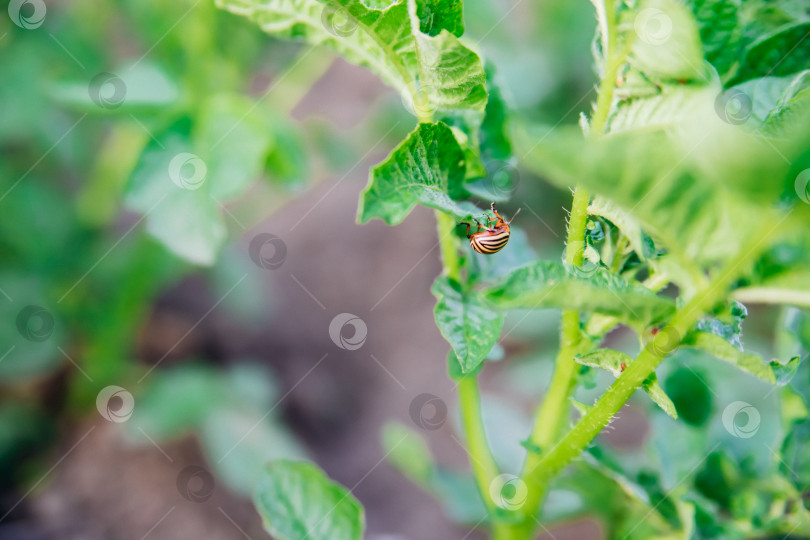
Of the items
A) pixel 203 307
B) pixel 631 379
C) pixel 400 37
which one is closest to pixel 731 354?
pixel 631 379

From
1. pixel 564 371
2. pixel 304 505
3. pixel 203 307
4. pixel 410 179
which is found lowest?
pixel 203 307

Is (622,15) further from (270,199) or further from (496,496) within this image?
(270,199)

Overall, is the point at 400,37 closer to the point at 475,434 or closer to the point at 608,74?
the point at 608,74

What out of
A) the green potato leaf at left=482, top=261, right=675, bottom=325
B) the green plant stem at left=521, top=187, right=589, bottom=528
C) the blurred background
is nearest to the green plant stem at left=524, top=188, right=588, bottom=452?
the green plant stem at left=521, top=187, right=589, bottom=528

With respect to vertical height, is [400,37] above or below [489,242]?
above

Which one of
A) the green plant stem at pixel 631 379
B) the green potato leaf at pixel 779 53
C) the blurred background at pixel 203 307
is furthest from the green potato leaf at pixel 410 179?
the blurred background at pixel 203 307

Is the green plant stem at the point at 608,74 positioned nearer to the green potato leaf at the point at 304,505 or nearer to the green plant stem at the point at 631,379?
the green plant stem at the point at 631,379

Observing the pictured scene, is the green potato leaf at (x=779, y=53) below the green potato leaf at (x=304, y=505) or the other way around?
the other way around

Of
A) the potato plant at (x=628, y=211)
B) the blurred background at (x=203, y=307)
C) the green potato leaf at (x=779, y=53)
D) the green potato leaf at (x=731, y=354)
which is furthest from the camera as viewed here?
the blurred background at (x=203, y=307)
